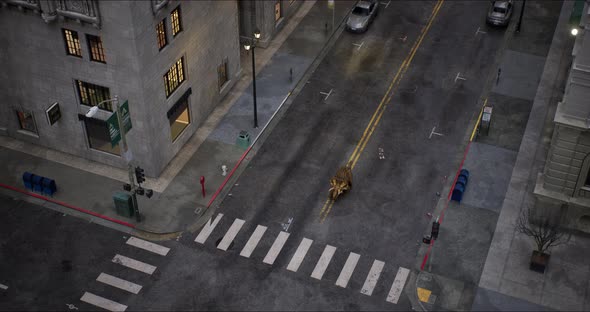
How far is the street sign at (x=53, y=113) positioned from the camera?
45062 millimetres

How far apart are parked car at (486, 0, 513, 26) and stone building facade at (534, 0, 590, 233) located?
18477 millimetres

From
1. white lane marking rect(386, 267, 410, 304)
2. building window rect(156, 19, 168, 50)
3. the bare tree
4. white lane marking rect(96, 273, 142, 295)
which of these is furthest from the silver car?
white lane marking rect(96, 273, 142, 295)

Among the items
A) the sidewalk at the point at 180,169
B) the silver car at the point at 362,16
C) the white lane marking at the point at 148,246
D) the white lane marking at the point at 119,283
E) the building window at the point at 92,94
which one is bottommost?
the white lane marking at the point at 119,283

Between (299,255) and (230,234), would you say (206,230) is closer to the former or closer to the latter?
(230,234)

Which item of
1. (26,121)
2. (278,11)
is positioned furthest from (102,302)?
(278,11)

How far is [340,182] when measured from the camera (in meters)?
44.8

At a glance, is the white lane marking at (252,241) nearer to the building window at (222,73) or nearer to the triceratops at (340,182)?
the triceratops at (340,182)

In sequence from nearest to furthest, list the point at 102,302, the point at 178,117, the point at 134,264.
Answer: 1. the point at 102,302
2. the point at 134,264
3. the point at 178,117

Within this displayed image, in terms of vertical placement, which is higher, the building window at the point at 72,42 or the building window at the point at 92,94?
the building window at the point at 72,42

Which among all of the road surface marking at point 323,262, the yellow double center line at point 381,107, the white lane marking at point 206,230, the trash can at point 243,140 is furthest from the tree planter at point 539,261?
the trash can at point 243,140

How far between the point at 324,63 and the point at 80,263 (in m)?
25.1

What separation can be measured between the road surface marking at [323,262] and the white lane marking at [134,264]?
866cm

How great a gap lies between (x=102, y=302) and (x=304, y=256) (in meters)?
10.9

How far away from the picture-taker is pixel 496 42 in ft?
196
